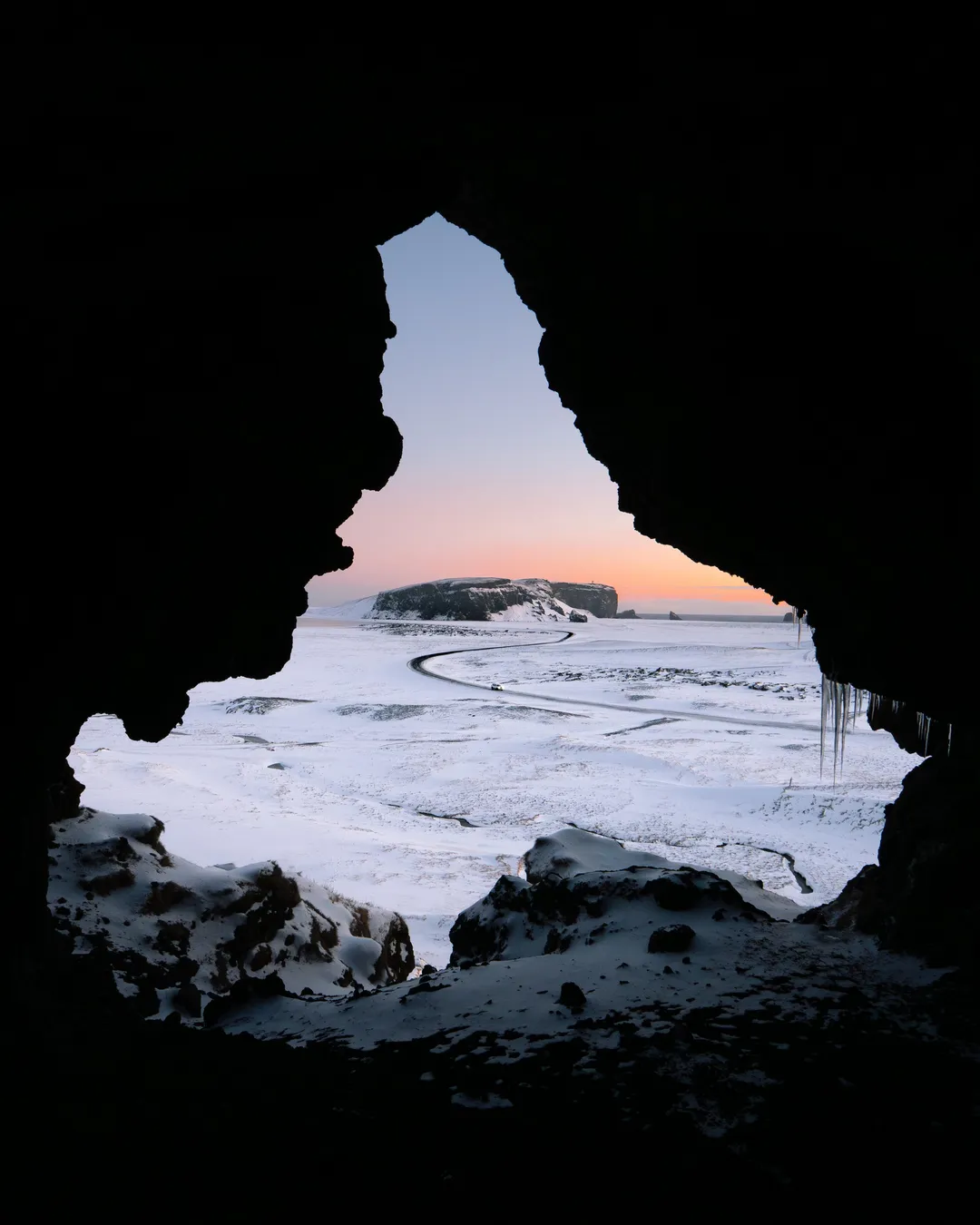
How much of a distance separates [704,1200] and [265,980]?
3.49 meters

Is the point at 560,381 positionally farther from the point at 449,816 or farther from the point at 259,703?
the point at 259,703

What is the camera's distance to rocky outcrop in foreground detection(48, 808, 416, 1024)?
16.5 feet

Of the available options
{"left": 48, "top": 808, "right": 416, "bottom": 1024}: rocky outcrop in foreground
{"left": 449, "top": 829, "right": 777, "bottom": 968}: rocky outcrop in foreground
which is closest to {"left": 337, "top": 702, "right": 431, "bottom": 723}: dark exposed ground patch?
{"left": 48, "top": 808, "right": 416, "bottom": 1024}: rocky outcrop in foreground

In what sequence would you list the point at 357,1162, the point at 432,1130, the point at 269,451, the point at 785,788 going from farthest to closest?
the point at 785,788, the point at 269,451, the point at 432,1130, the point at 357,1162

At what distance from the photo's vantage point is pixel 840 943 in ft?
18.0

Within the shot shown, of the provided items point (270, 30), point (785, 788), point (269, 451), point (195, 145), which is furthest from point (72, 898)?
point (785, 788)

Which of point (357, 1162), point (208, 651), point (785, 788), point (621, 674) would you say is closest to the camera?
point (357, 1162)

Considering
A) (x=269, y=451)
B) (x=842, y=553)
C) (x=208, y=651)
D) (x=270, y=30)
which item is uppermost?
(x=270, y=30)

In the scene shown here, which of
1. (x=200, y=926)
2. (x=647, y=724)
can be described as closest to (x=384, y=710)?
(x=647, y=724)

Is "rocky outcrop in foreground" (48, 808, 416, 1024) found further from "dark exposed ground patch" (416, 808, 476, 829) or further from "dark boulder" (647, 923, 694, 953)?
"dark exposed ground patch" (416, 808, 476, 829)

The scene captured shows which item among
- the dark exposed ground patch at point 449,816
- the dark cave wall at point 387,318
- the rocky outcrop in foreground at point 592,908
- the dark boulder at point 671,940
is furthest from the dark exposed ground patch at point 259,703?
the dark boulder at point 671,940

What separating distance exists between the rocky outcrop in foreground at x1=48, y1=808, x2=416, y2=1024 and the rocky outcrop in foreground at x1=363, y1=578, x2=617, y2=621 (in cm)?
6795

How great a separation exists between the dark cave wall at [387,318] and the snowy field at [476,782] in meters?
5.18

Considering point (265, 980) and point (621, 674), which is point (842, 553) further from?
point (621, 674)
